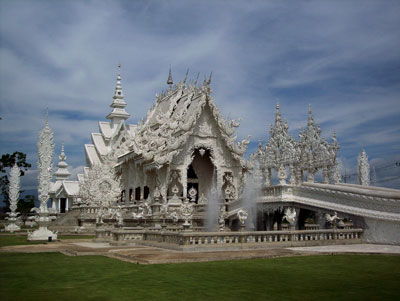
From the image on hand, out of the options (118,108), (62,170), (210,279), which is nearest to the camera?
(210,279)

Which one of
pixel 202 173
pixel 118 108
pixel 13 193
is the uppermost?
pixel 118 108

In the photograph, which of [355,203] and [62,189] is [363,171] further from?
[62,189]

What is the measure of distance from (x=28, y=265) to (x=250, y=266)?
5.42 m

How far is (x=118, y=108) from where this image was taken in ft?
163

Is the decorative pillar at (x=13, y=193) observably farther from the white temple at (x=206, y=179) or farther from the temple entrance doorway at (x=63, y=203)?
the temple entrance doorway at (x=63, y=203)

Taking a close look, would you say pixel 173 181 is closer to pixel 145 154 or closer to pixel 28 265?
pixel 145 154

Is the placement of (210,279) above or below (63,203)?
below

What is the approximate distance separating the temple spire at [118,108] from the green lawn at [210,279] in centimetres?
3721

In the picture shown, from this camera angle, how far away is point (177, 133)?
2767 cm

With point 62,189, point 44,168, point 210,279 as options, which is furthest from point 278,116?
point 62,189

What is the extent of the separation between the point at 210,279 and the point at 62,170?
49.1 m

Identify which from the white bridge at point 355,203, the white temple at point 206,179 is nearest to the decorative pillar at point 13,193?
the white temple at point 206,179

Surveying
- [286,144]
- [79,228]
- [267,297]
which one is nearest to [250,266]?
[267,297]

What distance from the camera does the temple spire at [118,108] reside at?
48.7 metres
